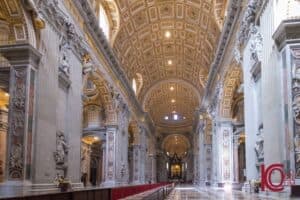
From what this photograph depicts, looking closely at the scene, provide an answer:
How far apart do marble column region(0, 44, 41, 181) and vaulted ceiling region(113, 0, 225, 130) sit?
1159 cm

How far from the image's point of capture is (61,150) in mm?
13234

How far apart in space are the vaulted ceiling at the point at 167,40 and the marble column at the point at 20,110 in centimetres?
1159

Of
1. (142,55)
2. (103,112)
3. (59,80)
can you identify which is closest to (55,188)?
(59,80)

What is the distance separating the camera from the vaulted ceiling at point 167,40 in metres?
23.8

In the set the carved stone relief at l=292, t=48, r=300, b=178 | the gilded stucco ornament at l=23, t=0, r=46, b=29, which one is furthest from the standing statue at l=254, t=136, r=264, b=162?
the gilded stucco ornament at l=23, t=0, r=46, b=29

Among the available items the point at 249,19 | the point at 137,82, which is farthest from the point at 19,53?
the point at 137,82

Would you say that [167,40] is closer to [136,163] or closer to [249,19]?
[136,163]

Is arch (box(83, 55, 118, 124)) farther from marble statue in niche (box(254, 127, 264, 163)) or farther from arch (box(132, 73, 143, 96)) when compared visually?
marble statue in niche (box(254, 127, 264, 163))

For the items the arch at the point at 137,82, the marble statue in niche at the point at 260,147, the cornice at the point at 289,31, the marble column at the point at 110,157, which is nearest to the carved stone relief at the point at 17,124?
the cornice at the point at 289,31

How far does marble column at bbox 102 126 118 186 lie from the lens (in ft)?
77.1

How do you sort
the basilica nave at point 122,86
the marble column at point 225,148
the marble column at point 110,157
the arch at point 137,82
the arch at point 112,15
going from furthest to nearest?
the arch at point 137,82, the marble column at point 110,157, the marble column at point 225,148, the arch at point 112,15, the basilica nave at point 122,86

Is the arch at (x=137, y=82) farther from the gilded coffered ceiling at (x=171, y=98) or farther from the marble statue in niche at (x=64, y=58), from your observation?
the marble statue in niche at (x=64, y=58)

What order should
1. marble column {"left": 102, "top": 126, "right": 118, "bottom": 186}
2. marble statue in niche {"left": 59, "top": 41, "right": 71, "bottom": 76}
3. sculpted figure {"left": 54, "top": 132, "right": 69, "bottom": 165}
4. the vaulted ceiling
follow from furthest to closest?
the vaulted ceiling
marble column {"left": 102, "top": 126, "right": 118, "bottom": 186}
marble statue in niche {"left": 59, "top": 41, "right": 71, "bottom": 76}
sculpted figure {"left": 54, "top": 132, "right": 69, "bottom": 165}

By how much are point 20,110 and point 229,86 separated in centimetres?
1293
